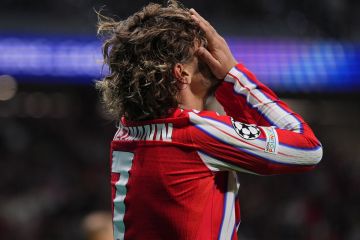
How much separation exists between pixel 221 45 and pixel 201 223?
0.53 m

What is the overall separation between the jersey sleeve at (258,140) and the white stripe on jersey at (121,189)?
24 cm

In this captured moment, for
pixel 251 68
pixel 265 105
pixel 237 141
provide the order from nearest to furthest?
pixel 237 141 < pixel 265 105 < pixel 251 68

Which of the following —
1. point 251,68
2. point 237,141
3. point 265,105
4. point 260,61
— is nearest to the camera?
point 237,141

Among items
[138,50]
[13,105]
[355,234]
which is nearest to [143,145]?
[138,50]

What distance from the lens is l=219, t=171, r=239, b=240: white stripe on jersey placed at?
2129 mm

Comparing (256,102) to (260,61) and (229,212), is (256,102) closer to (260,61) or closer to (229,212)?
(229,212)

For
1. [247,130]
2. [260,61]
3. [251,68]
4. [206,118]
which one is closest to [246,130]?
[247,130]

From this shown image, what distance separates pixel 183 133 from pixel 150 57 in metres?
0.23

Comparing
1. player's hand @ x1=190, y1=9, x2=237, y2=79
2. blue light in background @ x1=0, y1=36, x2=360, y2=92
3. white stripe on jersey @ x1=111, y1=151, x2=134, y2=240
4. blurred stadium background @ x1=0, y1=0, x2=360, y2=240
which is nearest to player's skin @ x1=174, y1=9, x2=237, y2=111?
player's hand @ x1=190, y1=9, x2=237, y2=79

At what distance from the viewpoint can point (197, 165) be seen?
6.85 feet

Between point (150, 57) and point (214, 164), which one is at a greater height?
point (150, 57)

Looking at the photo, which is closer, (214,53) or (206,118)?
(206,118)

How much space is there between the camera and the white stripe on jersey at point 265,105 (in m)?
2.17

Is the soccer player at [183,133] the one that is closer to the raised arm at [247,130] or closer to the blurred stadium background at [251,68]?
the raised arm at [247,130]
